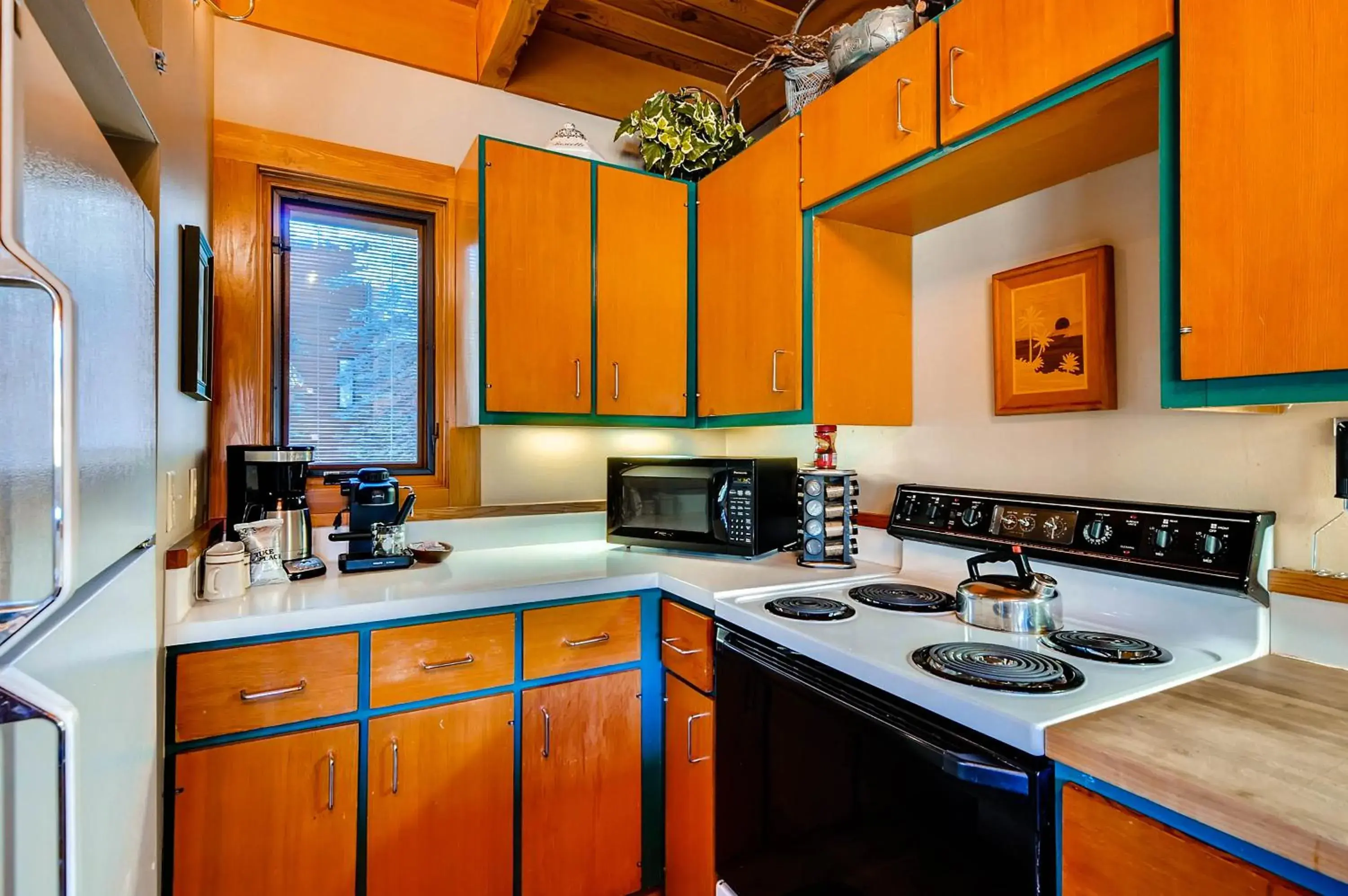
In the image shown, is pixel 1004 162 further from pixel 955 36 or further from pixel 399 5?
pixel 399 5

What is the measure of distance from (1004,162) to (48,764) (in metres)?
1.76

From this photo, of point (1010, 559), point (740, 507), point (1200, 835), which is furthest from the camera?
point (740, 507)

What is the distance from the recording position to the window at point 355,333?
206 centimetres

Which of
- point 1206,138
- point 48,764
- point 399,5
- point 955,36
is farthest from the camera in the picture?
point 399,5

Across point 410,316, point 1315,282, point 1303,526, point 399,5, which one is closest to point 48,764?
point 1315,282

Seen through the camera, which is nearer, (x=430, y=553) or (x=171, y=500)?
(x=171, y=500)

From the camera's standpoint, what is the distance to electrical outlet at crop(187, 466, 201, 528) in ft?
5.13

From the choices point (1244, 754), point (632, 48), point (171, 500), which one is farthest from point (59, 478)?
point (632, 48)

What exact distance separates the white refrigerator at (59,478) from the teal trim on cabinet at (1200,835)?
1.03 meters

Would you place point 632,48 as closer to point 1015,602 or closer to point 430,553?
point 430,553

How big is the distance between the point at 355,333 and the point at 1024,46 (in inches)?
78.7

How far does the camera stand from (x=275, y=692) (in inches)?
54.1

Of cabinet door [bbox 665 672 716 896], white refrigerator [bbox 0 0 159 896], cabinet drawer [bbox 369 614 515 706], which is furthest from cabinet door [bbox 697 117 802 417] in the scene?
white refrigerator [bbox 0 0 159 896]

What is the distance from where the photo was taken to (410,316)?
88.0 inches
